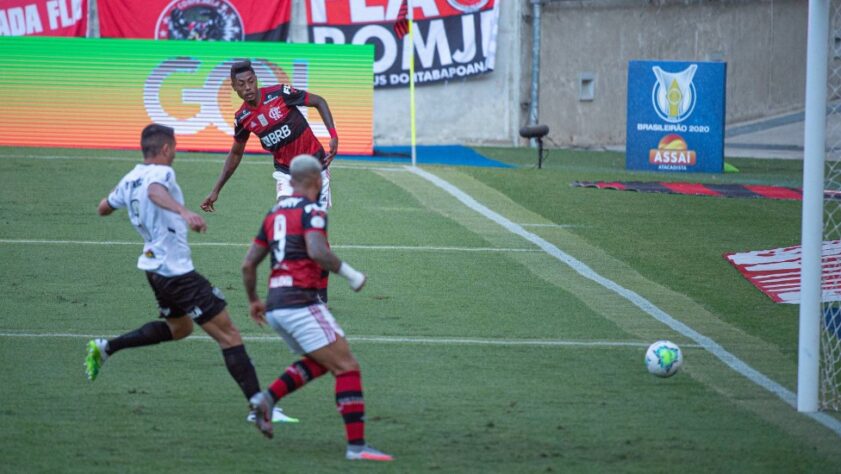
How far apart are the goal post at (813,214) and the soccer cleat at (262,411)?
3.31 m

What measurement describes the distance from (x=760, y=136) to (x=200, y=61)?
602 inches

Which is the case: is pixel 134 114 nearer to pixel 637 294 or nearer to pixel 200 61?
pixel 200 61

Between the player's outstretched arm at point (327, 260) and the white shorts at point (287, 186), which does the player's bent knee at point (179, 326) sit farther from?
the white shorts at point (287, 186)

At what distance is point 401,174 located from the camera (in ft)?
73.5

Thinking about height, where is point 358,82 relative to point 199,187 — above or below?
above

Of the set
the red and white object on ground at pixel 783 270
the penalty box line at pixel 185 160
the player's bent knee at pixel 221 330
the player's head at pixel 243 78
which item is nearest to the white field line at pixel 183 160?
the penalty box line at pixel 185 160

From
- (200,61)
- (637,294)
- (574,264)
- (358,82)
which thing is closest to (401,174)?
(358,82)

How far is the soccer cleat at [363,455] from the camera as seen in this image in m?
6.59

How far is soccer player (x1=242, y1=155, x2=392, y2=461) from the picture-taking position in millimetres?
6586

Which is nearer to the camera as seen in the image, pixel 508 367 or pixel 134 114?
pixel 508 367

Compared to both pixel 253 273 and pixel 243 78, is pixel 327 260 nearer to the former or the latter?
pixel 253 273

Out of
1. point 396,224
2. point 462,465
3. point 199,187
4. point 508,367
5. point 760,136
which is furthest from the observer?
point 760,136

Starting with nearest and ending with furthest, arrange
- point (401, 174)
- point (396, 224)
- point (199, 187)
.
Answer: point (396, 224), point (199, 187), point (401, 174)

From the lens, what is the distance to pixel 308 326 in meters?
6.64
